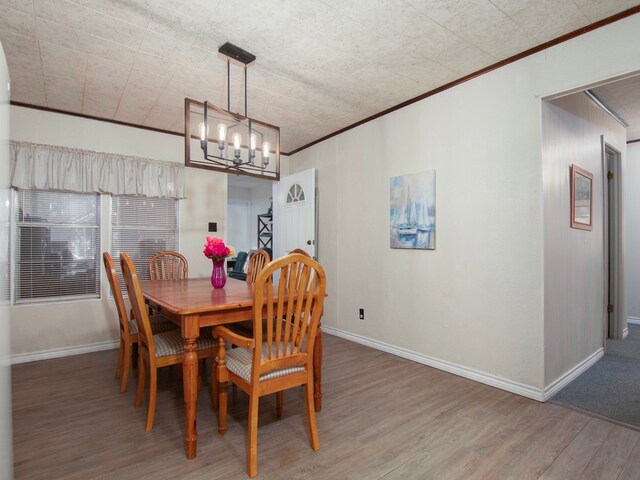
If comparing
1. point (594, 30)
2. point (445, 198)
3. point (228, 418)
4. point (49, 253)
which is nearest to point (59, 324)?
point (49, 253)

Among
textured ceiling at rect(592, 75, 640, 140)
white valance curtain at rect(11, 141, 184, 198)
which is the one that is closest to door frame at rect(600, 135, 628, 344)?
textured ceiling at rect(592, 75, 640, 140)

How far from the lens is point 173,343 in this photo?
2.20 meters

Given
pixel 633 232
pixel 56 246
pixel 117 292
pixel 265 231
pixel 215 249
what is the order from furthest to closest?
pixel 265 231
pixel 633 232
pixel 56 246
pixel 215 249
pixel 117 292

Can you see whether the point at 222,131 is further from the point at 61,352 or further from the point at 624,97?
the point at 624,97

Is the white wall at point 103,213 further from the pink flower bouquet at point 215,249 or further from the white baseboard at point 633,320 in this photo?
the white baseboard at point 633,320

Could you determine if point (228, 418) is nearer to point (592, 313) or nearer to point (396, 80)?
point (396, 80)

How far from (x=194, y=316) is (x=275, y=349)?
A: 1.58 feet

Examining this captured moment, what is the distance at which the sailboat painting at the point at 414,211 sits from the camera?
10.2ft

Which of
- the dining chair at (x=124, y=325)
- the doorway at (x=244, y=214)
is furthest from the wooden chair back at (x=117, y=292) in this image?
the doorway at (x=244, y=214)

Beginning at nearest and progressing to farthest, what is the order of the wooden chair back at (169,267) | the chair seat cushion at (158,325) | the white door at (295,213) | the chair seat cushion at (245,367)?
the chair seat cushion at (245,367), the chair seat cushion at (158,325), the wooden chair back at (169,267), the white door at (295,213)

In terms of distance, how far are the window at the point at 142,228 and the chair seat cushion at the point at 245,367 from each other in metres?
2.54

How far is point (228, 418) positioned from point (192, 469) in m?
0.49

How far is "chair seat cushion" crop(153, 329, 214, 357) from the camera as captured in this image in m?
2.11

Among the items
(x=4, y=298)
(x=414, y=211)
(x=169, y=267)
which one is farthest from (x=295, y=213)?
(x=4, y=298)
